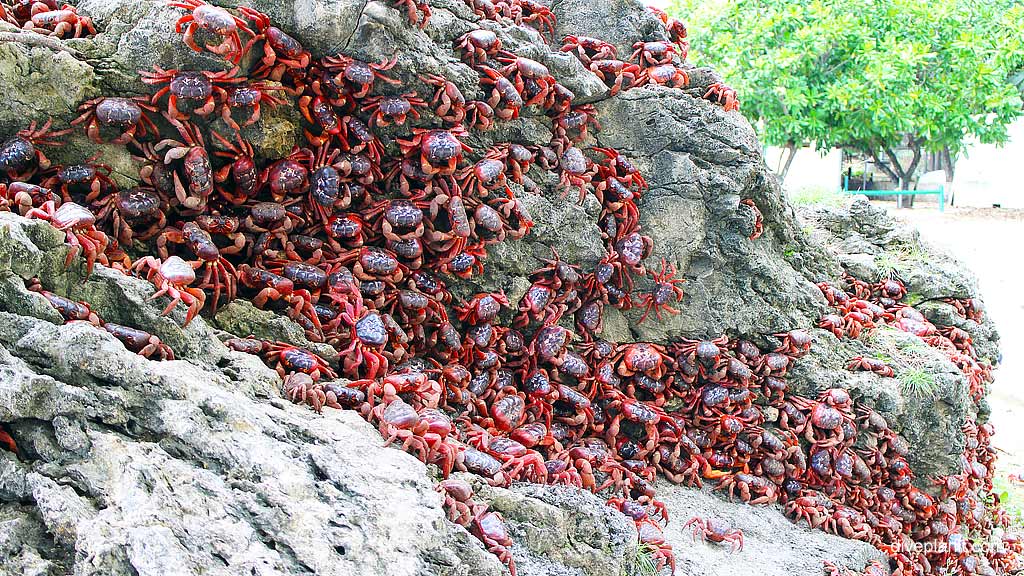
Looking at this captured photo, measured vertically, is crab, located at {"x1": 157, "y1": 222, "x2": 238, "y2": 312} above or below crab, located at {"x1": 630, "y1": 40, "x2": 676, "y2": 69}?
below

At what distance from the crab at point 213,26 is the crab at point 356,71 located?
0.48 metres

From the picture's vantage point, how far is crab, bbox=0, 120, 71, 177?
3.60 m

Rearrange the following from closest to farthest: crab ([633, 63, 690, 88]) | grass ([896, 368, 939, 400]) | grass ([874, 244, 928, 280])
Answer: crab ([633, 63, 690, 88])
grass ([896, 368, 939, 400])
grass ([874, 244, 928, 280])

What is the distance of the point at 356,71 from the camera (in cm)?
420

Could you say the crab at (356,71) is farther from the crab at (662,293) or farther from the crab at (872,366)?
the crab at (872,366)

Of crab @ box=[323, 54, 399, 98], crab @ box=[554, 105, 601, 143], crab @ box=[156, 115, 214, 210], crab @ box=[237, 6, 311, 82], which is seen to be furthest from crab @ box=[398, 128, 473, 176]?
crab @ box=[156, 115, 214, 210]

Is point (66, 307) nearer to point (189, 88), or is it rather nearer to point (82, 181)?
point (82, 181)

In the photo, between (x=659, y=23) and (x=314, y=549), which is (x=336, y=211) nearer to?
(x=314, y=549)

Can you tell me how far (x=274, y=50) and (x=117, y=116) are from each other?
31.2 inches

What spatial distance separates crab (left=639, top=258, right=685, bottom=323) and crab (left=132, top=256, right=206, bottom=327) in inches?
119

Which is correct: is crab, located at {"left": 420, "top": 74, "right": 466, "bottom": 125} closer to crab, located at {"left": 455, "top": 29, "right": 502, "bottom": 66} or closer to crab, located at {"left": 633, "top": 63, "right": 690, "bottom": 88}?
crab, located at {"left": 455, "top": 29, "right": 502, "bottom": 66}

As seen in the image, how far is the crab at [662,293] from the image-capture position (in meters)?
5.46

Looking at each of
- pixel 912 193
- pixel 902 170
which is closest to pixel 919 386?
pixel 912 193

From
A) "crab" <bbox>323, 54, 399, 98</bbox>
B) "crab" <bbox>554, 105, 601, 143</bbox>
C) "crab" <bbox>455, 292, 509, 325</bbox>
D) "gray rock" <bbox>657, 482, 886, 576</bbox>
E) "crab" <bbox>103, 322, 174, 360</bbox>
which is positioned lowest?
"gray rock" <bbox>657, 482, 886, 576</bbox>
